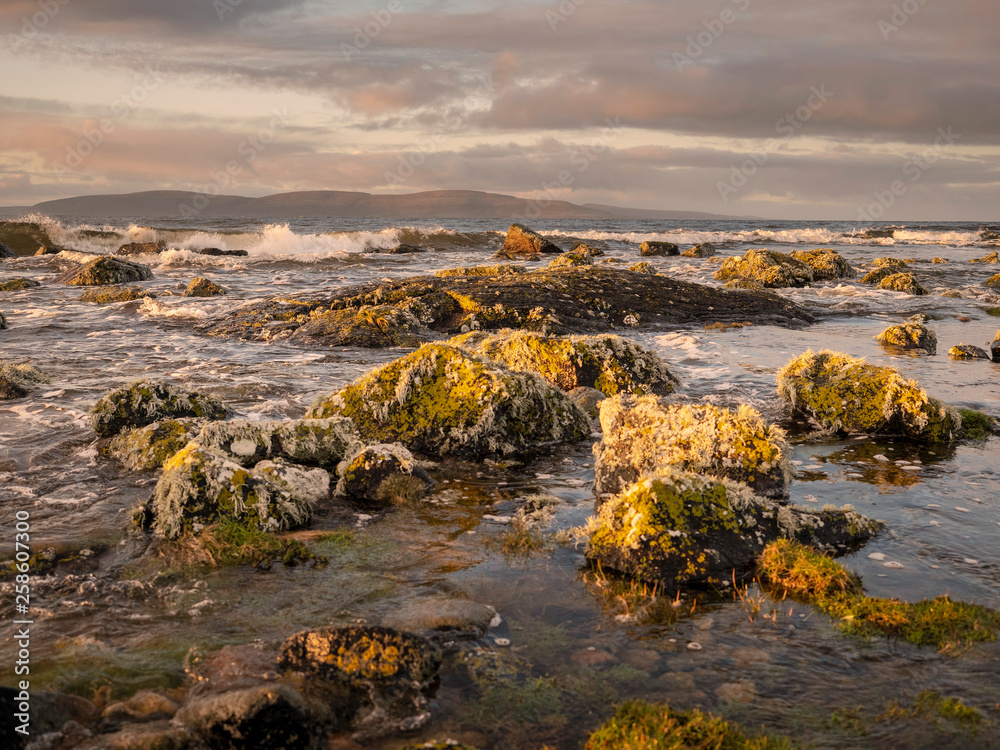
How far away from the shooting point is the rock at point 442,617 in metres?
4.91

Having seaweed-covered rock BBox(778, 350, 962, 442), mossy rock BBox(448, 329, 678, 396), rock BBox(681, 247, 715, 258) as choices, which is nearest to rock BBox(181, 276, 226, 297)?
mossy rock BBox(448, 329, 678, 396)

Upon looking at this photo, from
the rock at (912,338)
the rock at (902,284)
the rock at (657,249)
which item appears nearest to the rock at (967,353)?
the rock at (912,338)

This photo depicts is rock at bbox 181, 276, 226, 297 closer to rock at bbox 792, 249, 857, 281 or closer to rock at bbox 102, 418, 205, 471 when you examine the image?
rock at bbox 102, 418, 205, 471

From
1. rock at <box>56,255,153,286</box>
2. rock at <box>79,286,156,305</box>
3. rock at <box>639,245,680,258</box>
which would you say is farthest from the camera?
rock at <box>639,245,680,258</box>

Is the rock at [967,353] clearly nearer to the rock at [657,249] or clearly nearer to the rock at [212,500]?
the rock at [212,500]

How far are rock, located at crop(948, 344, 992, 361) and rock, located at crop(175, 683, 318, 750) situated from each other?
14.7 m

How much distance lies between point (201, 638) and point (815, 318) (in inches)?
744

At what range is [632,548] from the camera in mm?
5727

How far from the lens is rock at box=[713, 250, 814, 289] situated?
28391 mm

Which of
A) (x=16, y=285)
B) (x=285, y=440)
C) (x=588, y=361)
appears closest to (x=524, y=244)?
(x=16, y=285)

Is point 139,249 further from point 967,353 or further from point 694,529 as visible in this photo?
point 694,529

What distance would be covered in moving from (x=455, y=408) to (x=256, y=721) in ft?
17.9

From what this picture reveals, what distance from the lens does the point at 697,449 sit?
7336 mm

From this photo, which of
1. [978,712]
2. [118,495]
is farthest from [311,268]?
[978,712]
